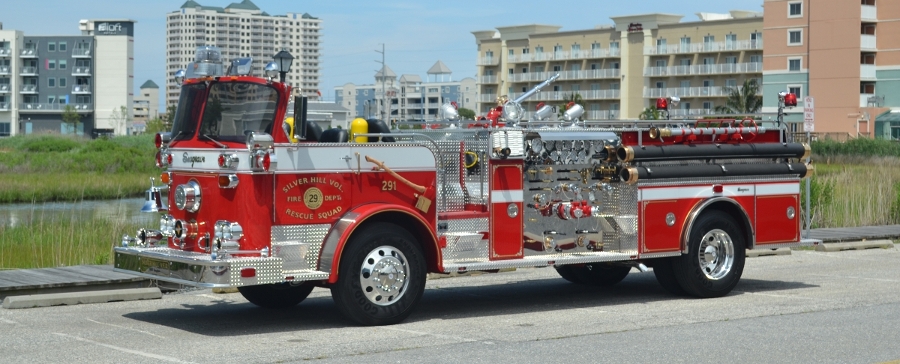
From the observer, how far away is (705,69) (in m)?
101

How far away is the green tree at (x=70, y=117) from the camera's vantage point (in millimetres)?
127312

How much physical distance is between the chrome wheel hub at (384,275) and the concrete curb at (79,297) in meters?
3.56

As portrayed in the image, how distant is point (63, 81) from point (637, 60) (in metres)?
69.4

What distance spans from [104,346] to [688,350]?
4811 millimetres

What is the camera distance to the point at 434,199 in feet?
37.1

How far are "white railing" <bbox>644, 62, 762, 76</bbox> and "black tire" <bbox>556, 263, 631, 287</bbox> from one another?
3417 inches

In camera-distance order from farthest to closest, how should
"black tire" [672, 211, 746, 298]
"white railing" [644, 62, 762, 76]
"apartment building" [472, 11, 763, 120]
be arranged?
"apartment building" [472, 11, 763, 120] < "white railing" [644, 62, 762, 76] < "black tire" [672, 211, 746, 298]

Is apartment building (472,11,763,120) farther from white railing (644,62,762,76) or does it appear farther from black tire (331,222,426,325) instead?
black tire (331,222,426,325)

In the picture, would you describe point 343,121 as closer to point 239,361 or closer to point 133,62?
point 239,361

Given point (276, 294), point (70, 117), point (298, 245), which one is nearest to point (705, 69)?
point (70, 117)

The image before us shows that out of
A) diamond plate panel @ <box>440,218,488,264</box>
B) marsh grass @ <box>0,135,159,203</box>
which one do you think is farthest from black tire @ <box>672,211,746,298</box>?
marsh grass @ <box>0,135,159,203</box>

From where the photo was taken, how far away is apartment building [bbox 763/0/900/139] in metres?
77.2

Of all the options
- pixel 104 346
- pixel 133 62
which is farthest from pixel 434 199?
pixel 133 62

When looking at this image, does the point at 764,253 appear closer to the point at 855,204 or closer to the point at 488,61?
the point at 855,204
